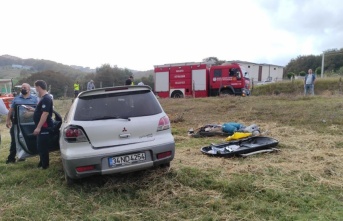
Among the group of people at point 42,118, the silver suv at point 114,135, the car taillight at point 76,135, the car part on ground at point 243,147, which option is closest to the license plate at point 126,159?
the silver suv at point 114,135

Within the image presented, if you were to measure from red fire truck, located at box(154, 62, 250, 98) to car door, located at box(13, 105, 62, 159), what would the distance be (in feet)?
47.0

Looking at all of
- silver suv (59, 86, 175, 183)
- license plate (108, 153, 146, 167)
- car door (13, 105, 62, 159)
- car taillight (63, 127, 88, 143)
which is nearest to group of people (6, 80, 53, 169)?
car door (13, 105, 62, 159)

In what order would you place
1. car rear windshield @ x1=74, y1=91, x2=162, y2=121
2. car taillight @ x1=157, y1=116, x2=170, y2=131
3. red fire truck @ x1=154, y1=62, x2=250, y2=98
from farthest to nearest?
red fire truck @ x1=154, y1=62, x2=250, y2=98, car taillight @ x1=157, y1=116, x2=170, y2=131, car rear windshield @ x1=74, y1=91, x2=162, y2=121

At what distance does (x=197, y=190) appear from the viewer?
3826 millimetres

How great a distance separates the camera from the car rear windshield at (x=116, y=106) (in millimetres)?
3777

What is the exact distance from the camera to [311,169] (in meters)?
4.41

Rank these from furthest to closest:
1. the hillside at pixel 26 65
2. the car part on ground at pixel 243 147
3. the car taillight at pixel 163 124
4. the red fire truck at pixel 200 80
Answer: the hillside at pixel 26 65, the red fire truck at pixel 200 80, the car part on ground at pixel 243 147, the car taillight at pixel 163 124

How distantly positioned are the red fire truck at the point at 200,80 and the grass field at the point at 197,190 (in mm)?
12438

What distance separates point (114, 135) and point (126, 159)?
353mm

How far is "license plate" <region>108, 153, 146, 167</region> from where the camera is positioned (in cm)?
363

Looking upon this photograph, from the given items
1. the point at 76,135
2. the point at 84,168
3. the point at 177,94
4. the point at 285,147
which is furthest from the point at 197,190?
the point at 177,94

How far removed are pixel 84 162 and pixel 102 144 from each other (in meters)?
0.31

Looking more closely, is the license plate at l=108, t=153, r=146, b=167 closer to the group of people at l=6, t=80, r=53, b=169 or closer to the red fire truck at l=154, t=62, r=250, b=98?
the group of people at l=6, t=80, r=53, b=169

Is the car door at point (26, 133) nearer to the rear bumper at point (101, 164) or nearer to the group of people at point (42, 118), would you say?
the group of people at point (42, 118)
